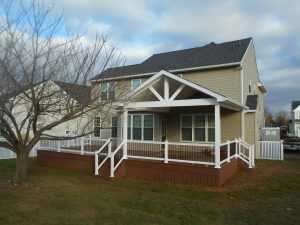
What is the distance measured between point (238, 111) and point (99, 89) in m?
8.56

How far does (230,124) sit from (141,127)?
502 cm

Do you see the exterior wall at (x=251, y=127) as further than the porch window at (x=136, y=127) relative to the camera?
No

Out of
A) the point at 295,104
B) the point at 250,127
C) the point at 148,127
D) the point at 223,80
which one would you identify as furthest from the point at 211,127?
the point at 295,104

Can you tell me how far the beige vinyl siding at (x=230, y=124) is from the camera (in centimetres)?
1627

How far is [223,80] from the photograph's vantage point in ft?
55.1

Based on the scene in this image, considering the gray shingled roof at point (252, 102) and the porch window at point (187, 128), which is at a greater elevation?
the gray shingled roof at point (252, 102)

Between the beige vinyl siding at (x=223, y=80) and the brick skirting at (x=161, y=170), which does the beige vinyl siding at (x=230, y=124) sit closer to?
the beige vinyl siding at (x=223, y=80)

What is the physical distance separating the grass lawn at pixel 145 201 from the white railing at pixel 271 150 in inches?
213

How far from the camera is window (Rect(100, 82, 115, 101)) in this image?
11373 mm

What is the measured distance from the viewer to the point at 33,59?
9219 millimetres

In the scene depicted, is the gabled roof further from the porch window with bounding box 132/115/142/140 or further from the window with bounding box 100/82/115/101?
the porch window with bounding box 132/115/142/140

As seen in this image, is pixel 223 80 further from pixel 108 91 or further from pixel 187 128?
pixel 108 91

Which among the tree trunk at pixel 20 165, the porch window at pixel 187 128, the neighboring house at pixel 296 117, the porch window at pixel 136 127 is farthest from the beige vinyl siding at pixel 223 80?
the neighboring house at pixel 296 117

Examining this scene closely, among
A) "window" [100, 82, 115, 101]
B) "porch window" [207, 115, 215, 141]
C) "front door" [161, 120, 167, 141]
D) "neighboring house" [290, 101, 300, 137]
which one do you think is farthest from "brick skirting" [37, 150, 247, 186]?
"neighboring house" [290, 101, 300, 137]
